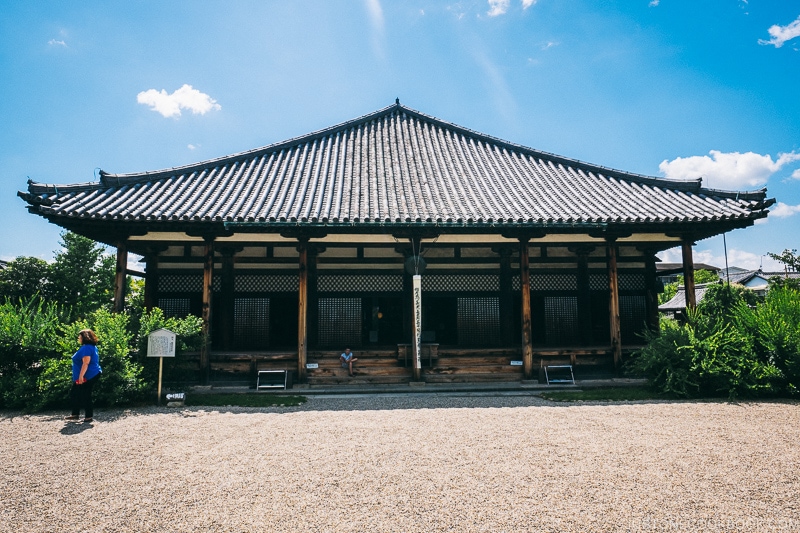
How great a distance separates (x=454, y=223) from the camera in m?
9.42

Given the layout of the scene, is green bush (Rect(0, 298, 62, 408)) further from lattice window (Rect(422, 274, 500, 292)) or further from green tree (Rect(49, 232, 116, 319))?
green tree (Rect(49, 232, 116, 319))

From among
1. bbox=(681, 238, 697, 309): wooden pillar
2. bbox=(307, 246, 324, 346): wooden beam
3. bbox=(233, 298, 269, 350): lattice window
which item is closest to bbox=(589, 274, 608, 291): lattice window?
bbox=(681, 238, 697, 309): wooden pillar

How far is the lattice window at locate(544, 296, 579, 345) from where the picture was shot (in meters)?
12.5

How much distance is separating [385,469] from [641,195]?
10.5 metres

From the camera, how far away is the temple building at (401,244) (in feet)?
32.0

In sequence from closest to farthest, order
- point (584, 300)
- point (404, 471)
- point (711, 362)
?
point (404, 471) → point (711, 362) → point (584, 300)

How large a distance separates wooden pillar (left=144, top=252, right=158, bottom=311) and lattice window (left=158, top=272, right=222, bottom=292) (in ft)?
0.48

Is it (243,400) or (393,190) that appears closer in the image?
(243,400)

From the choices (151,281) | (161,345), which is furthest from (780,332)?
(151,281)

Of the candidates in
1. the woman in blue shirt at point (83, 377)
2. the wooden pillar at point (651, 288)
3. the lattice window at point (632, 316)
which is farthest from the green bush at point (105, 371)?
the wooden pillar at point (651, 288)

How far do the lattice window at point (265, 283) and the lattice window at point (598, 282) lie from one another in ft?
28.3

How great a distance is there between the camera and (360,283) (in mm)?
12117

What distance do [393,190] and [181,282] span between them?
6512 mm

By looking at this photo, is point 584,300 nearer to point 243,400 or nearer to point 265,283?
point 265,283
